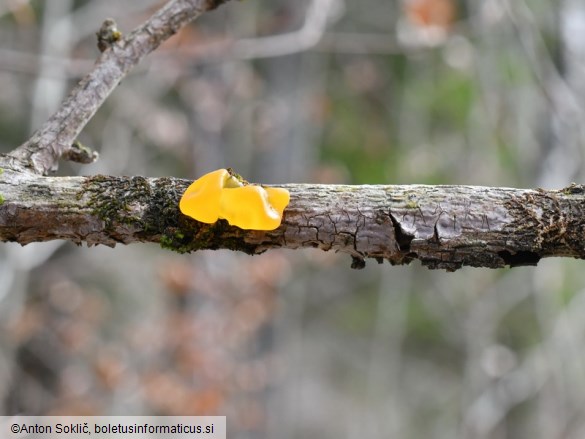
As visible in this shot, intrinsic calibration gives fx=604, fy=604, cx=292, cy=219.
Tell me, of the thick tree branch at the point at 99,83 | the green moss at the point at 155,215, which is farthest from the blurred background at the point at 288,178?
the green moss at the point at 155,215

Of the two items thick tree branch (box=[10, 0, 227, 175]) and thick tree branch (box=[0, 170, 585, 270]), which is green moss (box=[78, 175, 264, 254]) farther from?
thick tree branch (box=[10, 0, 227, 175])

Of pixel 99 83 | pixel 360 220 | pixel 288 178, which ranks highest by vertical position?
pixel 288 178

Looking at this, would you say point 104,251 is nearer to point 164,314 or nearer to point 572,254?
point 164,314

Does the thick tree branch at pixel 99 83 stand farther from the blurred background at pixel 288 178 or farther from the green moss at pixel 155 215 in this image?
the blurred background at pixel 288 178

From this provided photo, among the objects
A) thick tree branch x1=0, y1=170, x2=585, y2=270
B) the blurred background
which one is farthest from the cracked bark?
the blurred background

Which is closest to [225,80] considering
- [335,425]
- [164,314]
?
[164,314]

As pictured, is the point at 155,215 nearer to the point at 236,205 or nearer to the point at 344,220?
the point at 236,205

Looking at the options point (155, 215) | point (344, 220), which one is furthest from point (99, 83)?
point (344, 220)

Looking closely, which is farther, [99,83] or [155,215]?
[99,83]

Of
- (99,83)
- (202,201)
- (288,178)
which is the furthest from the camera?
(288,178)
